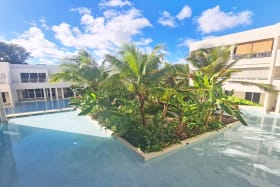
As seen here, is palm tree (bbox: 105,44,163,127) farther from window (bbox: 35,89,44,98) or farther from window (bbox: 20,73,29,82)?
window (bbox: 20,73,29,82)

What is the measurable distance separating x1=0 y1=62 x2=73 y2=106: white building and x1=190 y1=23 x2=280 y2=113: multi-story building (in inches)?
941

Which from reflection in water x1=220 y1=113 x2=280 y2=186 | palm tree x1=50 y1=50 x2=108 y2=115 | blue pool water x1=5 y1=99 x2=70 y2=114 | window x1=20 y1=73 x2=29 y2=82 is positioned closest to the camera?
reflection in water x1=220 y1=113 x2=280 y2=186

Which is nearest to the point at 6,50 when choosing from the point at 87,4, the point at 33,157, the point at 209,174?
the point at 87,4

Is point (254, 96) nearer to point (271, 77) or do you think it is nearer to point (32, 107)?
point (271, 77)

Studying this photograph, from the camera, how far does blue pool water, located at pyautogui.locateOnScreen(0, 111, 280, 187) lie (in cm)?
409

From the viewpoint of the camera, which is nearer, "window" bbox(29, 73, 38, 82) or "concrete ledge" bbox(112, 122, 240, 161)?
"concrete ledge" bbox(112, 122, 240, 161)

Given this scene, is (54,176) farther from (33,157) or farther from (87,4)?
(87,4)

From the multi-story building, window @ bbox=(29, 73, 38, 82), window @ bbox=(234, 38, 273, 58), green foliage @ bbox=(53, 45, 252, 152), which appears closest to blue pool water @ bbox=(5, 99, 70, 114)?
window @ bbox=(29, 73, 38, 82)

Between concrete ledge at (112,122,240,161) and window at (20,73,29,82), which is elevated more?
window at (20,73,29,82)

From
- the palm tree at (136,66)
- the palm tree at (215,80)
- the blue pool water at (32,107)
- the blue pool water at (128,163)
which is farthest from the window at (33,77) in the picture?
the palm tree at (215,80)

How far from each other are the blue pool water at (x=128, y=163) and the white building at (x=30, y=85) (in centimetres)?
1469

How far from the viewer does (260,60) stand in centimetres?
1341

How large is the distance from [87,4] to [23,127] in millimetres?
9853

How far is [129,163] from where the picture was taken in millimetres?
5008
